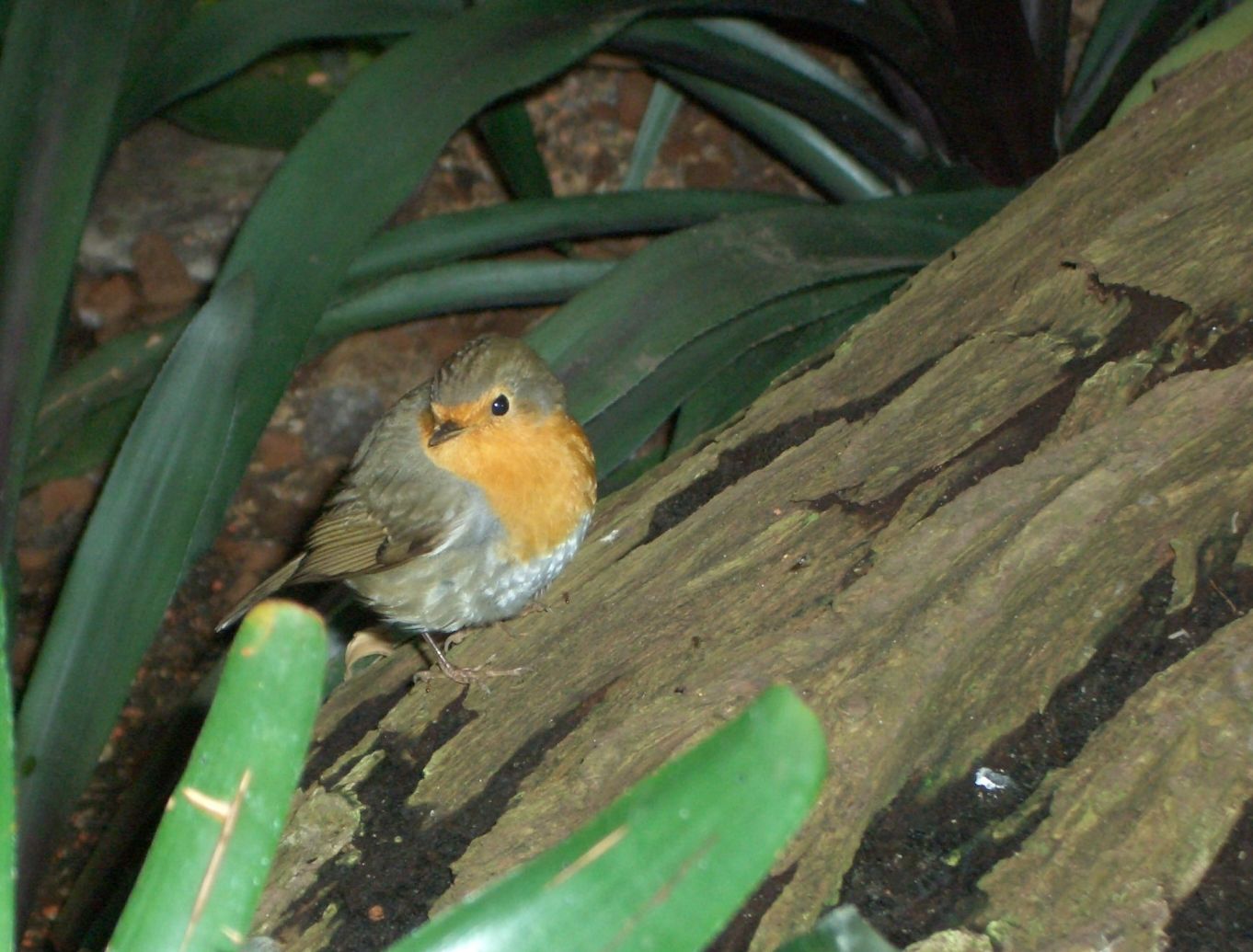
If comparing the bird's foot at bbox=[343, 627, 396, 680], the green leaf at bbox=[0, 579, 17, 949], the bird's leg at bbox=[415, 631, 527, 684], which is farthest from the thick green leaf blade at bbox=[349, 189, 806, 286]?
the green leaf at bbox=[0, 579, 17, 949]

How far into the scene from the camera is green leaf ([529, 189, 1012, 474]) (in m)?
2.25

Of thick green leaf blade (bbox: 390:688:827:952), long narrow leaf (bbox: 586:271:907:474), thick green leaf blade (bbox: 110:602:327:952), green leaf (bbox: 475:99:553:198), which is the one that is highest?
green leaf (bbox: 475:99:553:198)

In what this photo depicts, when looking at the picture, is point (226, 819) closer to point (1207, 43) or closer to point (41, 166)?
point (41, 166)

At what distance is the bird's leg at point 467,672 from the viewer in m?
1.74

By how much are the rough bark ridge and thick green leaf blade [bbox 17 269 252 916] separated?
Result: 31cm

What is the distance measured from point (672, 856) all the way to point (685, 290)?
1694mm

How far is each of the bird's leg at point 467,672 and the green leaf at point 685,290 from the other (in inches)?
23.1

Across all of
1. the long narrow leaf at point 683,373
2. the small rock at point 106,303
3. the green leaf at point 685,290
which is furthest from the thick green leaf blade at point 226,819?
the small rock at point 106,303

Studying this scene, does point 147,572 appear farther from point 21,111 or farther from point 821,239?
point 821,239

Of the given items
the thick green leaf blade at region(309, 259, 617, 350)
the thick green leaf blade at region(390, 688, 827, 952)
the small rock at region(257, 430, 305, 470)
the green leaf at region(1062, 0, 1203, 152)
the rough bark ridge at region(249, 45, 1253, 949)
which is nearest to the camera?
the thick green leaf blade at region(390, 688, 827, 952)

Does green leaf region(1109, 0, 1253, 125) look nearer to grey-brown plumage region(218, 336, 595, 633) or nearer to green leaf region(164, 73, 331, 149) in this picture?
grey-brown plumage region(218, 336, 595, 633)

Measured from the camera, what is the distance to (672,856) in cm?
67

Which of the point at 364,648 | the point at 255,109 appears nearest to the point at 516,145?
the point at 255,109

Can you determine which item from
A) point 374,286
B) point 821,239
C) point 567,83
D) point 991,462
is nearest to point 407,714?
point 991,462
